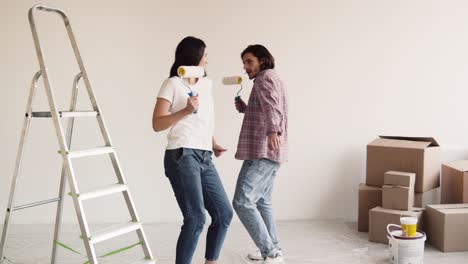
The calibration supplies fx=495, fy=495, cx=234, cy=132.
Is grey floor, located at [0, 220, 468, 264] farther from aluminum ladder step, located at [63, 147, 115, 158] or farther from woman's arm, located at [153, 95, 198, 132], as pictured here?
woman's arm, located at [153, 95, 198, 132]

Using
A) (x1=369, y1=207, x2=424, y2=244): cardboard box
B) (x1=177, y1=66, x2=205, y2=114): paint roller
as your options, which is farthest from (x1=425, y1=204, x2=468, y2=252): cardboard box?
(x1=177, y1=66, x2=205, y2=114): paint roller

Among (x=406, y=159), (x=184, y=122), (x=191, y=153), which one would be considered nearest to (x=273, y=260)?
(x=191, y=153)

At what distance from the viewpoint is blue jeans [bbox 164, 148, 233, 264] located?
7.80ft

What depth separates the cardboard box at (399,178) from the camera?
3.42m

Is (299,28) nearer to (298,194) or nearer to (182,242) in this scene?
(298,194)

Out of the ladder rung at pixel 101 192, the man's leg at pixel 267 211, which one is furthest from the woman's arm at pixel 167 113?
the man's leg at pixel 267 211

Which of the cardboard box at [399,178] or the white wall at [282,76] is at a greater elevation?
the white wall at [282,76]

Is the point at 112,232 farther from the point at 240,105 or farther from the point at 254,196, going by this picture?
the point at 240,105

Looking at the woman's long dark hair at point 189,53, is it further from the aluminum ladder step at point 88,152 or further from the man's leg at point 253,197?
the man's leg at point 253,197

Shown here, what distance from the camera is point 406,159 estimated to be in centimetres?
361

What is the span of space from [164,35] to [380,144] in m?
1.88

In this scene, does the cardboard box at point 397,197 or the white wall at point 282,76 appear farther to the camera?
the white wall at point 282,76

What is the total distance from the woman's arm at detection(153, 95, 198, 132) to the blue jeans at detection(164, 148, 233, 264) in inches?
5.6

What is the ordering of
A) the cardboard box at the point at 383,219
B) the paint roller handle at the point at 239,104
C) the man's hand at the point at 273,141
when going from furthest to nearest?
the cardboard box at the point at 383,219
the paint roller handle at the point at 239,104
the man's hand at the point at 273,141
